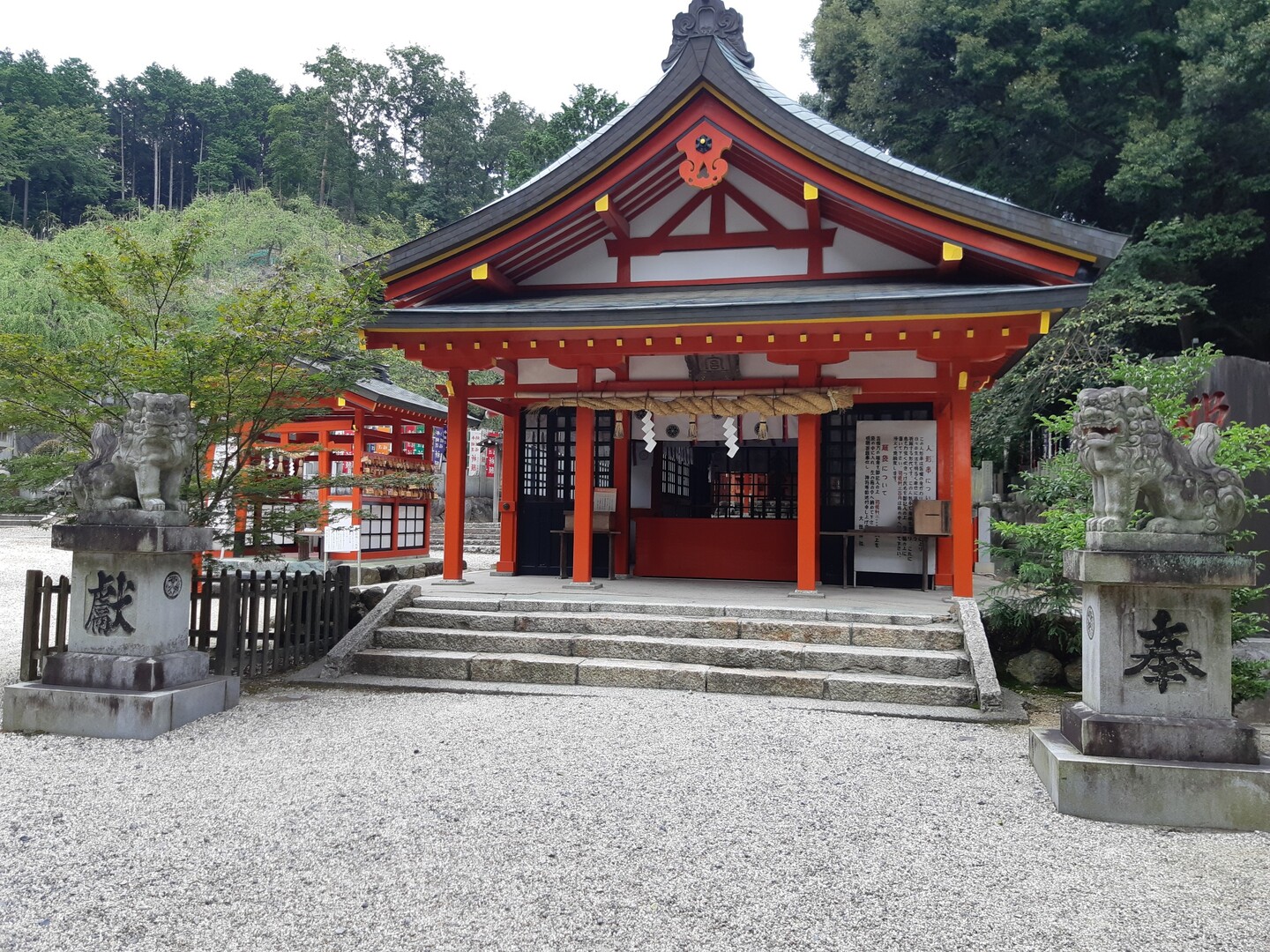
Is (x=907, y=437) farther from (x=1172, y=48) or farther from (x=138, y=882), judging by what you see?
(x=1172, y=48)

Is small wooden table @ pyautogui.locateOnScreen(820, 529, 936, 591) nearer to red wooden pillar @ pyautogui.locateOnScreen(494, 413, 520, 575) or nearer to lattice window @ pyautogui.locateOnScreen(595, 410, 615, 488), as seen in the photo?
lattice window @ pyautogui.locateOnScreen(595, 410, 615, 488)

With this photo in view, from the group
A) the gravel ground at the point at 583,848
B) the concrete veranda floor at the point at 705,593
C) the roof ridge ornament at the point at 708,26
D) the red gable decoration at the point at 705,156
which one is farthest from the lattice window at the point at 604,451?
the gravel ground at the point at 583,848

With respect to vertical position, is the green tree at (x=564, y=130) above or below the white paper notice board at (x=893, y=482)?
above

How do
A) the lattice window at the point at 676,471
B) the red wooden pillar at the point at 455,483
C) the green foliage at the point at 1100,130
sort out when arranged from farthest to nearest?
the green foliage at the point at 1100,130 → the lattice window at the point at 676,471 → the red wooden pillar at the point at 455,483

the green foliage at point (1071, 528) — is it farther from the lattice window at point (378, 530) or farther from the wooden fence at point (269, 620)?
the lattice window at point (378, 530)

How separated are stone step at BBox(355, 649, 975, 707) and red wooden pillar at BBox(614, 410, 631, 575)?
12.9 ft

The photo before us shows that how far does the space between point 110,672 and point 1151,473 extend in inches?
266

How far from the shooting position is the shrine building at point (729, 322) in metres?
8.37

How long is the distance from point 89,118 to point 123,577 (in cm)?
5471

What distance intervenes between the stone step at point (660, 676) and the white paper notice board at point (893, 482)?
399cm

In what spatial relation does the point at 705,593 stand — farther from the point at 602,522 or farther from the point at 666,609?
the point at 602,522

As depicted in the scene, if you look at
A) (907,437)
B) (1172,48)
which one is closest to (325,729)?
(907,437)

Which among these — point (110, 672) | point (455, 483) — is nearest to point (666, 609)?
point (455, 483)

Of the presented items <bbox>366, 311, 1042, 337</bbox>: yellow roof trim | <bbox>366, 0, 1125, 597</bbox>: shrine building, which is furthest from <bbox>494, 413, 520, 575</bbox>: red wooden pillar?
<bbox>366, 311, 1042, 337</bbox>: yellow roof trim
